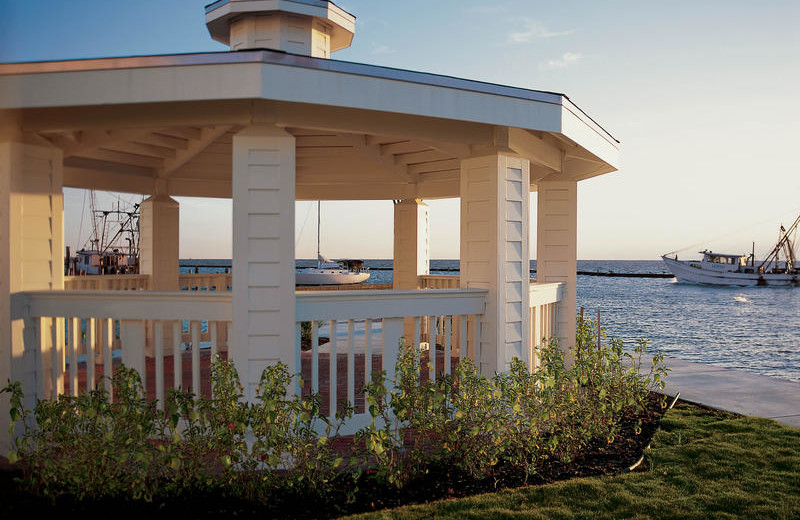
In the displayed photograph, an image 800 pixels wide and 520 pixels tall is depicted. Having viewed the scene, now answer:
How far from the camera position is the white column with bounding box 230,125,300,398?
14.4ft

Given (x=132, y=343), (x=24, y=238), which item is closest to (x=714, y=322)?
(x=132, y=343)

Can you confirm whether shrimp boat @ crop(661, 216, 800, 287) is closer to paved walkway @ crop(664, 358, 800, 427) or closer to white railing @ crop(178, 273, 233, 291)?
paved walkway @ crop(664, 358, 800, 427)

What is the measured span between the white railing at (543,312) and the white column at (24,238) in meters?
4.84

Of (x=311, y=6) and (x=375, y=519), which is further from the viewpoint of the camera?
(x=311, y=6)

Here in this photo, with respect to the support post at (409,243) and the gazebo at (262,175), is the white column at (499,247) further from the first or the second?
the support post at (409,243)

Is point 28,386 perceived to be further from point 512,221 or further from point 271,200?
point 512,221

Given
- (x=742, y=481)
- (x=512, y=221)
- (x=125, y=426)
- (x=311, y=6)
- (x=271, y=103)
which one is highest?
(x=311, y=6)

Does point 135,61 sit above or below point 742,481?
above

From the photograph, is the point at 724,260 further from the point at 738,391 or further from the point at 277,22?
the point at 277,22

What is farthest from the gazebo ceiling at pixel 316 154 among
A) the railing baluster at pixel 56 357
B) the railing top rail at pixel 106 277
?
the railing baluster at pixel 56 357

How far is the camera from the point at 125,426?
150 inches

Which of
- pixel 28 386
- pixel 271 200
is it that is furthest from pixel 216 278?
pixel 271 200

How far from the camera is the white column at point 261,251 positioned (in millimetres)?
4387

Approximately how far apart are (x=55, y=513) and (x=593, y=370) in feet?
15.3
